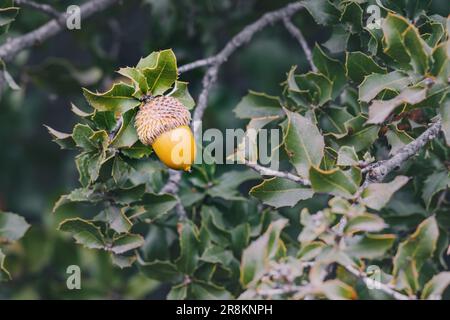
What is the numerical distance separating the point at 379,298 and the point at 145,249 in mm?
732

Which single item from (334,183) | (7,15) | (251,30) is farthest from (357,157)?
(7,15)

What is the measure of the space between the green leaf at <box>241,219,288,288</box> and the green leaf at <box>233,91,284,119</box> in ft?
1.79

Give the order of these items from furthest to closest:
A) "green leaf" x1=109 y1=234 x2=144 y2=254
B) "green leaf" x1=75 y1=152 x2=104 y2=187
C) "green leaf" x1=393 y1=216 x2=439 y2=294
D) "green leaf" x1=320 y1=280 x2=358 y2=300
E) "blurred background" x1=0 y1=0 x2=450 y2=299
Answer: "blurred background" x1=0 y1=0 x2=450 y2=299, "green leaf" x1=109 y1=234 x2=144 y2=254, "green leaf" x1=75 y1=152 x2=104 y2=187, "green leaf" x1=393 y1=216 x2=439 y2=294, "green leaf" x1=320 y1=280 x2=358 y2=300

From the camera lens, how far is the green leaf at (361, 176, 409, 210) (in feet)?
4.17

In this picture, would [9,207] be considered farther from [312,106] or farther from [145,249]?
[312,106]

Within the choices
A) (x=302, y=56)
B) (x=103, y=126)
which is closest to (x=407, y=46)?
(x=103, y=126)

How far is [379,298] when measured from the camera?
134 cm

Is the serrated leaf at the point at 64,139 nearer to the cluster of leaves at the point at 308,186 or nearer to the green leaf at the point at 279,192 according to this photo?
the cluster of leaves at the point at 308,186

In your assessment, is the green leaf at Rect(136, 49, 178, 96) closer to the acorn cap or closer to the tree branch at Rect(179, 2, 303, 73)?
the acorn cap

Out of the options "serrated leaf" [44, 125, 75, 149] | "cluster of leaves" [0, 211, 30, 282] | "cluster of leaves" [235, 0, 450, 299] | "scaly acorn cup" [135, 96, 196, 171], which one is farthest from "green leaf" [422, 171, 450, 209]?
"cluster of leaves" [0, 211, 30, 282]

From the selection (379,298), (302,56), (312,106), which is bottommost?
(379,298)

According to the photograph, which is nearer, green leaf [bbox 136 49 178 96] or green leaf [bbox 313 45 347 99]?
green leaf [bbox 136 49 178 96]

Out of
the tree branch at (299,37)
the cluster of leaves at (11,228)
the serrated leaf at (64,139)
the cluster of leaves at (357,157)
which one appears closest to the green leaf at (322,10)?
the cluster of leaves at (357,157)

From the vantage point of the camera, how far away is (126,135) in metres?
1.49
